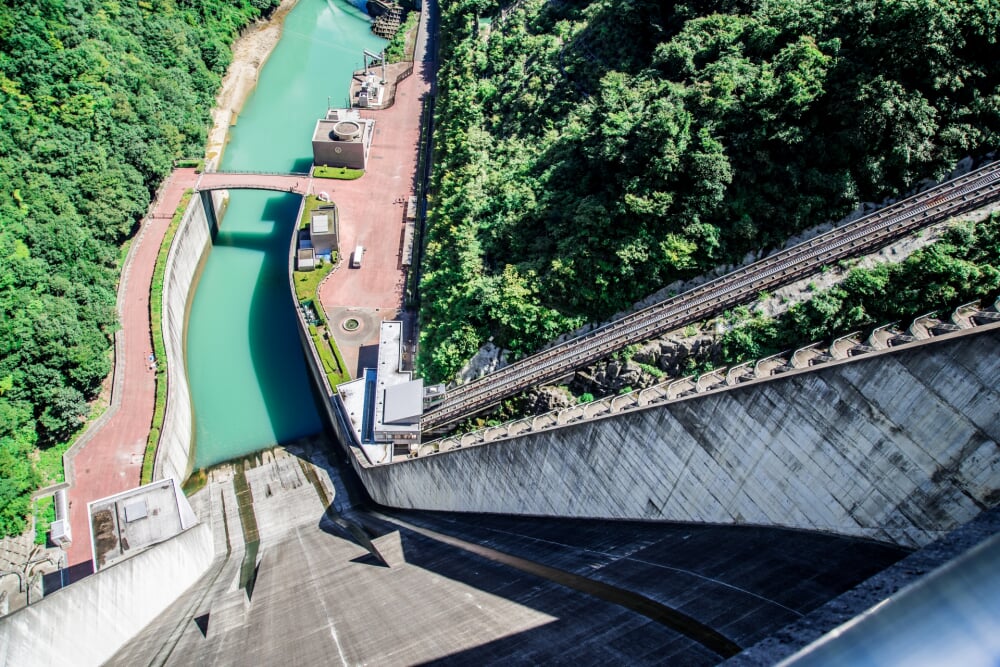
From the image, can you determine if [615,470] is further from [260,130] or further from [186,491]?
[260,130]

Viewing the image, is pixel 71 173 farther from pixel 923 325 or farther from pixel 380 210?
pixel 923 325

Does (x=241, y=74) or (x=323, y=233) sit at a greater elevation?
(x=241, y=74)

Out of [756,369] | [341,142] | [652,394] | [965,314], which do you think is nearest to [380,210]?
[341,142]

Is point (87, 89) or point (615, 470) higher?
point (87, 89)

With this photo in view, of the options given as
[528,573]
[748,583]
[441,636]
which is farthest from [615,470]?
[441,636]

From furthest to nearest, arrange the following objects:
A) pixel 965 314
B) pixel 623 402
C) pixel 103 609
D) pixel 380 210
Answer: pixel 380 210, pixel 623 402, pixel 103 609, pixel 965 314

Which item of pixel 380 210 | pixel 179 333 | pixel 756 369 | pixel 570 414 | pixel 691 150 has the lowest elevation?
pixel 570 414
